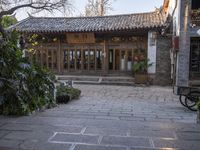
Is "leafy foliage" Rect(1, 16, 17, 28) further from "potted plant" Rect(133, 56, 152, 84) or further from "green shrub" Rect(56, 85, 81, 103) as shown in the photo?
"potted plant" Rect(133, 56, 152, 84)

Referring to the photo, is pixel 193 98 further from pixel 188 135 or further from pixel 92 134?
pixel 92 134

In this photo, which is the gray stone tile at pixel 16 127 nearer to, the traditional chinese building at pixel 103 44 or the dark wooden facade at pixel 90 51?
the traditional chinese building at pixel 103 44

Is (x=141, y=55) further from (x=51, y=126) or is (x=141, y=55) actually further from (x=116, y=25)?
(x=51, y=126)

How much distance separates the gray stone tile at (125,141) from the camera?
3.75 meters

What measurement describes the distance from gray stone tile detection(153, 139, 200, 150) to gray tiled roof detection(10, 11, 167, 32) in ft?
37.5

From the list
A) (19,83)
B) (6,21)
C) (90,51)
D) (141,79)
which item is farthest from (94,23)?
(19,83)

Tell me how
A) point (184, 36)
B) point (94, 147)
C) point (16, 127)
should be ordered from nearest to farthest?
→ point (94, 147) < point (16, 127) < point (184, 36)

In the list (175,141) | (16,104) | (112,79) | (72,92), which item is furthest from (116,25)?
(175,141)

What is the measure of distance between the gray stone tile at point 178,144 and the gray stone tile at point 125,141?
6.1 inches

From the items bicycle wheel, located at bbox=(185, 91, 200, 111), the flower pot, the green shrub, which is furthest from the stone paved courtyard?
the flower pot

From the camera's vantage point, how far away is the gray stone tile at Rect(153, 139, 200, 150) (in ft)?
12.0

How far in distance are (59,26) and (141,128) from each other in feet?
44.5

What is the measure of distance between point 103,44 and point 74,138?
12677 mm

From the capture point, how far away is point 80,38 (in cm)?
1648
